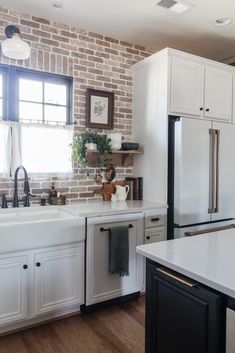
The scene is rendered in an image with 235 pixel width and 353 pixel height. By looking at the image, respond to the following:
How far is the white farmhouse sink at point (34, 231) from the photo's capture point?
2.09 m

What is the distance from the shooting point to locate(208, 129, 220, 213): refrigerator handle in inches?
122

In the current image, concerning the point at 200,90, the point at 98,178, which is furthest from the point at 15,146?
the point at 200,90

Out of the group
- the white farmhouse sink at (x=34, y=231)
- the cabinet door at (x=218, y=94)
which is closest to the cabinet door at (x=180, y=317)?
the white farmhouse sink at (x=34, y=231)

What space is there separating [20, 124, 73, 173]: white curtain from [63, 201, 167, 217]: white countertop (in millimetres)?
458

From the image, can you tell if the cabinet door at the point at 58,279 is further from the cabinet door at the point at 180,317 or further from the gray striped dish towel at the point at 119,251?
the cabinet door at the point at 180,317

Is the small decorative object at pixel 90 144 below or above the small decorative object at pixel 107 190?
above

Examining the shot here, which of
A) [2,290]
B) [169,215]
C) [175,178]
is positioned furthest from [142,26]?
[2,290]

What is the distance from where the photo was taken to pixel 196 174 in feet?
9.79

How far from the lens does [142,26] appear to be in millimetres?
3021

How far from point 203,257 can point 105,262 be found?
133 centimetres

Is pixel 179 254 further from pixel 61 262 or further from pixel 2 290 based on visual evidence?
pixel 2 290

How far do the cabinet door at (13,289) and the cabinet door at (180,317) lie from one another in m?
1.10

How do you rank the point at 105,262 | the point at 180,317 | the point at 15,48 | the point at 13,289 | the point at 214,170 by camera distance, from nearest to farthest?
the point at 180,317 → the point at 13,289 → the point at 15,48 → the point at 105,262 → the point at 214,170

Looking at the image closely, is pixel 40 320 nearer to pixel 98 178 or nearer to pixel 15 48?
pixel 98 178
